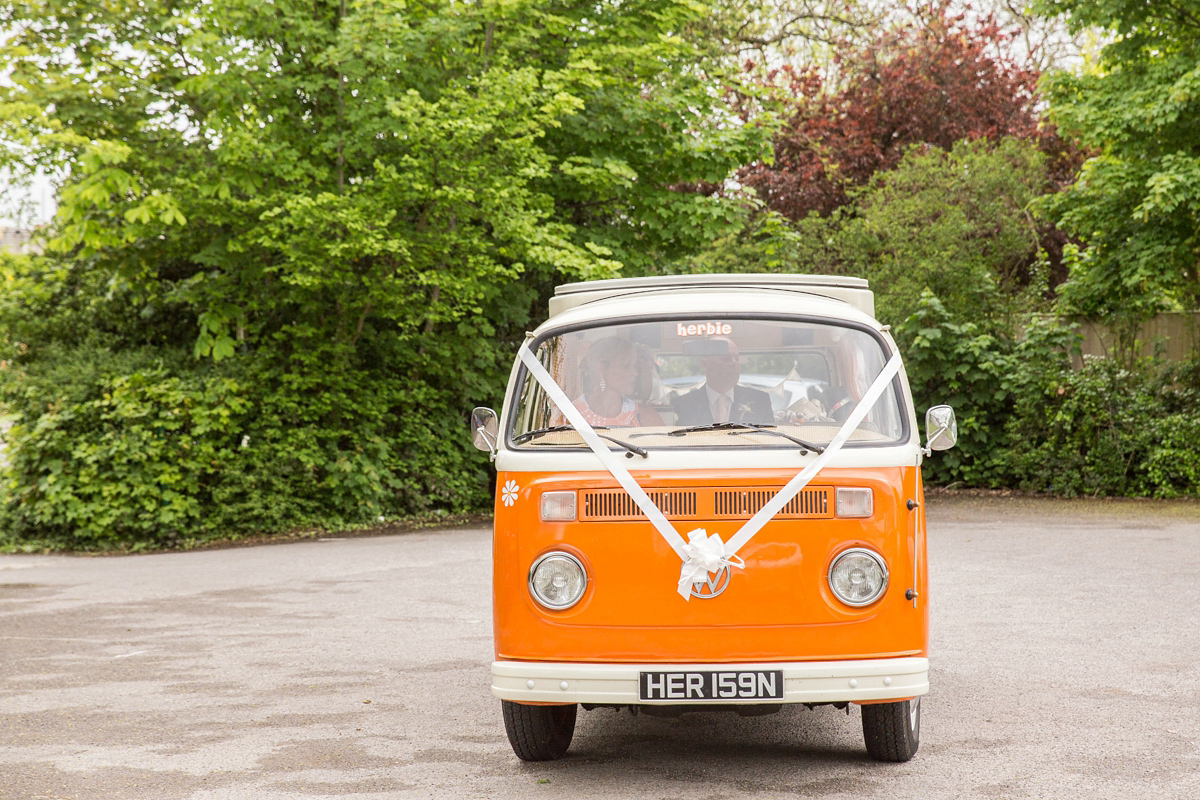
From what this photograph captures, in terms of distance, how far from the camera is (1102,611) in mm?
8844

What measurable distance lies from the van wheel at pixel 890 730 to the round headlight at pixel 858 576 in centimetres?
65

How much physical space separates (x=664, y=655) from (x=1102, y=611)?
527cm

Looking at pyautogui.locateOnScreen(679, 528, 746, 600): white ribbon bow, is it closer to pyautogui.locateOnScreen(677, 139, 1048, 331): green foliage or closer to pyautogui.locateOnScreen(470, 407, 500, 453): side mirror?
pyautogui.locateOnScreen(470, 407, 500, 453): side mirror

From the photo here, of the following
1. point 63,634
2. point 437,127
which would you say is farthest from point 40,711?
point 437,127

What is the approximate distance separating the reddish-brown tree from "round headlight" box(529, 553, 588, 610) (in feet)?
64.9

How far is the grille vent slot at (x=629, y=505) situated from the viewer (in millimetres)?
4910

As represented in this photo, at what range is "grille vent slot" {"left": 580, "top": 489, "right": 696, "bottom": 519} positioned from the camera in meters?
4.91

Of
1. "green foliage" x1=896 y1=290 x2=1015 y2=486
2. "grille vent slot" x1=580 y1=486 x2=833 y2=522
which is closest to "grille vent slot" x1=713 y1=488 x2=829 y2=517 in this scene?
"grille vent slot" x1=580 y1=486 x2=833 y2=522

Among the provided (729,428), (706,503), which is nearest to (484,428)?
(729,428)

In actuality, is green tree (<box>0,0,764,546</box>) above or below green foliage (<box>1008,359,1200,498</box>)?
above

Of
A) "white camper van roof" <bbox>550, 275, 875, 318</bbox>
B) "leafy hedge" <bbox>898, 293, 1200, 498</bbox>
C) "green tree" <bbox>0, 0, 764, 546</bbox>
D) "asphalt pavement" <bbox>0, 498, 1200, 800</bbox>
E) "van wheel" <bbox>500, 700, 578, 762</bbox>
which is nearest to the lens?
"asphalt pavement" <bbox>0, 498, 1200, 800</bbox>

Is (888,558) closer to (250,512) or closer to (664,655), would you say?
(664,655)

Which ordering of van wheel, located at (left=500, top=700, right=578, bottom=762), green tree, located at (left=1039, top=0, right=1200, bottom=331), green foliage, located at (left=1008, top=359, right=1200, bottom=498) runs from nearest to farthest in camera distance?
van wheel, located at (left=500, top=700, right=578, bottom=762) → green tree, located at (left=1039, top=0, right=1200, bottom=331) → green foliage, located at (left=1008, top=359, right=1200, bottom=498)

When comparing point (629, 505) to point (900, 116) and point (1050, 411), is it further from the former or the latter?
point (900, 116)
